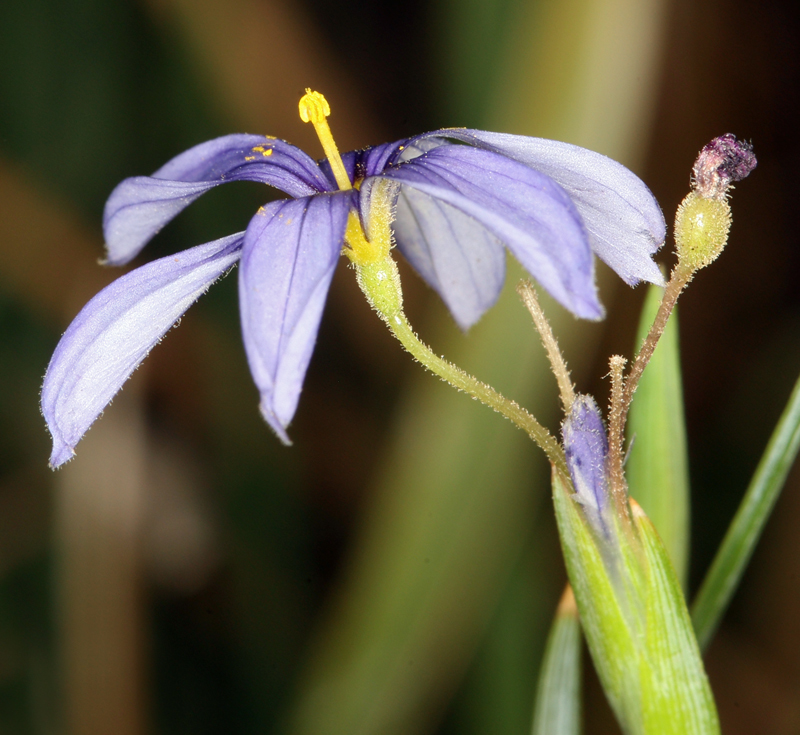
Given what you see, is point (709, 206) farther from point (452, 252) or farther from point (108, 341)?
point (108, 341)

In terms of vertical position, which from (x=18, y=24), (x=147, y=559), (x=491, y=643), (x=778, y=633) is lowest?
(x=147, y=559)

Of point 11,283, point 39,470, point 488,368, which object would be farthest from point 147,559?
point 488,368

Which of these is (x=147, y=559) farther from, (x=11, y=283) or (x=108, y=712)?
(x=11, y=283)

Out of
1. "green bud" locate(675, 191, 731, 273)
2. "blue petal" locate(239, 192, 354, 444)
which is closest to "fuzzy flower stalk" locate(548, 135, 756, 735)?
"green bud" locate(675, 191, 731, 273)

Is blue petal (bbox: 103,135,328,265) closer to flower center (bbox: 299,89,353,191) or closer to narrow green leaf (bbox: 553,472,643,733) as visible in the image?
flower center (bbox: 299,89,353,191)

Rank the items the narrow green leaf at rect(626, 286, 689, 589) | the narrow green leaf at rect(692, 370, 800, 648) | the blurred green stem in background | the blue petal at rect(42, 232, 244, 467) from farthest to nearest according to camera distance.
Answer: the blurred green stem in background → the narrow green leaf at rect(626, 286, 689, 589) → the narrow green leaf at rect(692, 370, 800, 648) → the blue petal at rect(42, 232, 244, 467)

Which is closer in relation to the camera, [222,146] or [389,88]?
[222,146]

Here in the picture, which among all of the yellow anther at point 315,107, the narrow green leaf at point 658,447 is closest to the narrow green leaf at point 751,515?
the narrow green leaf at point 658,447
